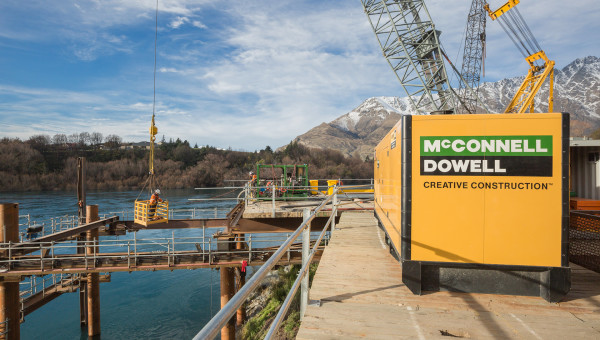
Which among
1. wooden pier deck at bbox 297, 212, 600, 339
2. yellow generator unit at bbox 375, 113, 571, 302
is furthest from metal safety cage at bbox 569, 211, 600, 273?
yellow generator unit at bbox 375, 113, 571, 302

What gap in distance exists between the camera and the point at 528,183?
12.7 ft

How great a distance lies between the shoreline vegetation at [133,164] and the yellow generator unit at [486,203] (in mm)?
80430

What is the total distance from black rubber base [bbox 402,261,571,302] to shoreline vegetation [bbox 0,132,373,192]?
264 feet

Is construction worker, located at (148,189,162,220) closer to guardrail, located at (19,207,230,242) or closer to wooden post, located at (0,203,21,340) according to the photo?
guardrail, located at (19,207,230,242)

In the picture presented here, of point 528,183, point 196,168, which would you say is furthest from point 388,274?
point 196,168

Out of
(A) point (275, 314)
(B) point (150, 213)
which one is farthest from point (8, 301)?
(A) point (275, 314)

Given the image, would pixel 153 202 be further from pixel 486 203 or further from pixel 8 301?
pixel 486 203

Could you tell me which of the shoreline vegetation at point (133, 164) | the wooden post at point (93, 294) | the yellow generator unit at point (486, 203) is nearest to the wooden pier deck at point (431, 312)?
the yellow generator unit at point (486, 203)

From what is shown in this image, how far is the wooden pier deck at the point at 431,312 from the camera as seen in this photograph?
320cm

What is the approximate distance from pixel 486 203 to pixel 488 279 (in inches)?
38.9

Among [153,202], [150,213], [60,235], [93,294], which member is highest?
[153,202]

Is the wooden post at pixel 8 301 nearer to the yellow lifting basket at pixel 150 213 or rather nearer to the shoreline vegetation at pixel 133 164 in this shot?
the yellow lifting basket at pixel 150 213

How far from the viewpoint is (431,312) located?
3656 mm

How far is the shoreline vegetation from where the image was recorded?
77.6 metres
